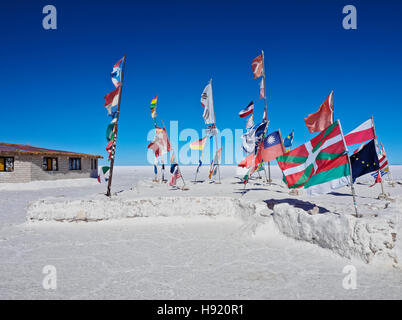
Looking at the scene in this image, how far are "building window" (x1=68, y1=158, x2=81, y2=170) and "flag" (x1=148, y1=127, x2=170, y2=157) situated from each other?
62.2 feet

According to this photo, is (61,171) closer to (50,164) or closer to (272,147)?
(50,164)

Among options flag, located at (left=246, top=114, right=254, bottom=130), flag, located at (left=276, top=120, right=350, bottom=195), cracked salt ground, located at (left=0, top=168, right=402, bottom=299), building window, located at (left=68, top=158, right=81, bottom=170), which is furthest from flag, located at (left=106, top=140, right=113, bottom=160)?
building window, located at (left=68, top=158, right=81, bottom=170)

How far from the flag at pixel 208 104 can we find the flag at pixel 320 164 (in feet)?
31.4

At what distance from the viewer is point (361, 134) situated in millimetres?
6906

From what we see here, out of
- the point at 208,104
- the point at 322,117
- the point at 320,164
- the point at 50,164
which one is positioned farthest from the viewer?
the point at 50,164

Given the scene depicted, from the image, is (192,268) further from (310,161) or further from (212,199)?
(212,199)

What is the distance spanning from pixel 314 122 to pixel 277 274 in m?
4.96

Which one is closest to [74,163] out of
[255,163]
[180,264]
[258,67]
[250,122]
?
[250,122]

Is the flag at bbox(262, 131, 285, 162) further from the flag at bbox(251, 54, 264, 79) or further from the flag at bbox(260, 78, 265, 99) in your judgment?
the flag at bbox(251, 54, 264, 79)

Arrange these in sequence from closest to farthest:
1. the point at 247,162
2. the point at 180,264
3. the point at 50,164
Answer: the point at 180,264, the point at 247,162, the point at 50,164

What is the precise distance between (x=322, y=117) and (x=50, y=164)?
2685 centimetres

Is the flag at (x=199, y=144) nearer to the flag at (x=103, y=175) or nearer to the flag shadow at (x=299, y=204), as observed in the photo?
the flag at (x=103, y=175)

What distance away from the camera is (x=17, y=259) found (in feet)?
19.9
